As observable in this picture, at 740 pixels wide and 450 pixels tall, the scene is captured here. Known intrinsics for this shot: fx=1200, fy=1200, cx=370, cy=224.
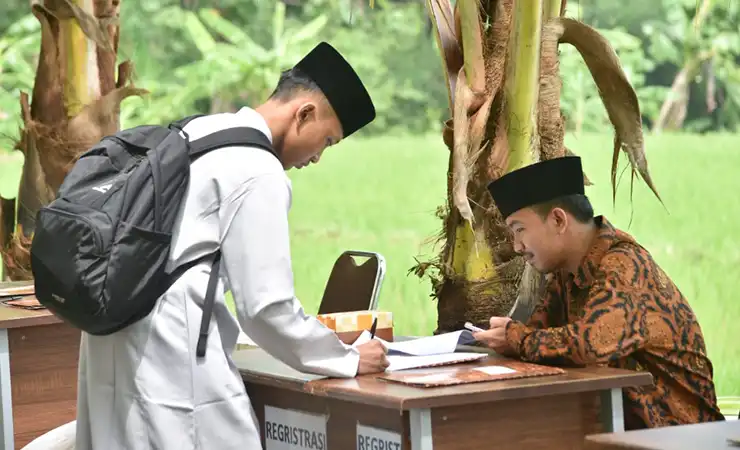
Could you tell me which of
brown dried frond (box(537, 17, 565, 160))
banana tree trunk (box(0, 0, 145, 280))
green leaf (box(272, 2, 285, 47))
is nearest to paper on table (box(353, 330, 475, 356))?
brown dried frond (box(537, 17, 565, 160))

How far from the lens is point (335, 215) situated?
7703 mm

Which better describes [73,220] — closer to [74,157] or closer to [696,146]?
[74,157]

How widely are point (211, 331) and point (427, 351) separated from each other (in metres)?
0.73

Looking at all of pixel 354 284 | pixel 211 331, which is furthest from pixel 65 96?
pixel 211 331

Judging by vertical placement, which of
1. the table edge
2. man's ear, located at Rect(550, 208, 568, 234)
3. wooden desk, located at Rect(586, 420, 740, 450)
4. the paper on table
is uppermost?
man's ear, located at Rect(550, 208, 568, 234)

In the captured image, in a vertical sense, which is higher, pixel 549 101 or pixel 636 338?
pixel 549 101

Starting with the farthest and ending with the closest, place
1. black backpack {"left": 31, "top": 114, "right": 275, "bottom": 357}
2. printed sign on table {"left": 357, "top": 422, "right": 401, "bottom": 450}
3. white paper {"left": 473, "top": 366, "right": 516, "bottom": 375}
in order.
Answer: white paper {"left": 473, "top": 366, "right": 516, "bottom": 375} → printed sign on table {"left": 357, "top": 422, "right": 401, "bottom": 450} → black backpack {"left": 31, "top": 114, "right": 275, "bottom": 357}

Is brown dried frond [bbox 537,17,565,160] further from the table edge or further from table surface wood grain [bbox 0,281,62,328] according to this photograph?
table surface wood grain [bbox 0,281,62,328]

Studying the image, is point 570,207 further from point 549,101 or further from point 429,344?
point 549,101

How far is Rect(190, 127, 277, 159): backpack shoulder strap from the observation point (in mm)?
2654

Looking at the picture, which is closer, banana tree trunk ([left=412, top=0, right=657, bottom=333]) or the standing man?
the standing man

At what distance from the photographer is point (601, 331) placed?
2.84 meters

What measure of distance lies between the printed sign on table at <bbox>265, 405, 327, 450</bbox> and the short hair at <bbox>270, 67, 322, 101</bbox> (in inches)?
30.7

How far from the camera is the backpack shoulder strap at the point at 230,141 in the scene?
8.71 feet
